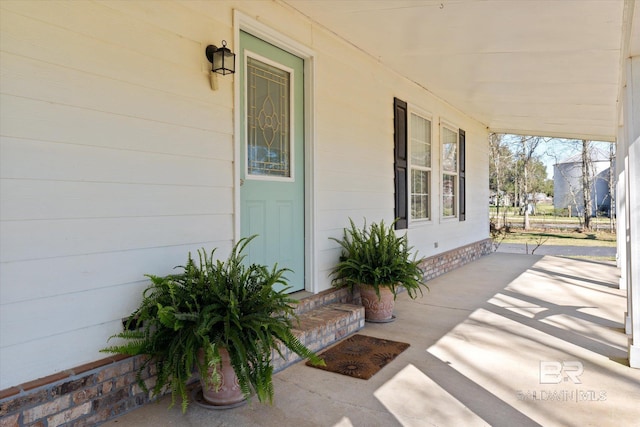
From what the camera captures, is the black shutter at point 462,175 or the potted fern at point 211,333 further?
the black shutter at point 462,175

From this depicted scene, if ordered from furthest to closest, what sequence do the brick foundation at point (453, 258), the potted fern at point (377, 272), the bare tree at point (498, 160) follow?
the bare tree at point (498, 160), the brick foundation at point (453, 258), the potted fern at point (377, 272)

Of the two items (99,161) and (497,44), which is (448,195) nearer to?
(497,44)

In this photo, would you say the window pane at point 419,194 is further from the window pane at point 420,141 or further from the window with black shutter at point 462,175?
the window with black shutter at point 462,175

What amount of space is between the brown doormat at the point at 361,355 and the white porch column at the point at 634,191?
1.54 meters

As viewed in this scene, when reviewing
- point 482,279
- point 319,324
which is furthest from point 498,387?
point 482,279

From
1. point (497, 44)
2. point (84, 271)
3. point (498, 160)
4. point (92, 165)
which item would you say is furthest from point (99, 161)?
point (498, 160)

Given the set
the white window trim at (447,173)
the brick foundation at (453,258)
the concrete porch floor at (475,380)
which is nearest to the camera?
the concrete porch floor at (475,380)

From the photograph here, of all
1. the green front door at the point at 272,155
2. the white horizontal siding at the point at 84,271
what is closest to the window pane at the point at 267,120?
the green front door at the point at 272,155

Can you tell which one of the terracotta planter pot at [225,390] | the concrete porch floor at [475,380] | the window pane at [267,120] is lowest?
the concrete porch floor at [475,380]

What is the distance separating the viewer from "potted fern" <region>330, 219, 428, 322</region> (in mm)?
3936

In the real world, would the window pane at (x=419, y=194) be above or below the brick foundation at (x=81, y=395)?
Result: above

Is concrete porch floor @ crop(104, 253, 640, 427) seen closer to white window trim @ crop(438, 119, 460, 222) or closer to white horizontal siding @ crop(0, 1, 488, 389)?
white horizontal siding @ crop(0, 1, 488, 389)

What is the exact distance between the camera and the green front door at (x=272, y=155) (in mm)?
3270

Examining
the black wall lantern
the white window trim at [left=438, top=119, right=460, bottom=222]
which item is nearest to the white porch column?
the black wall lantern
